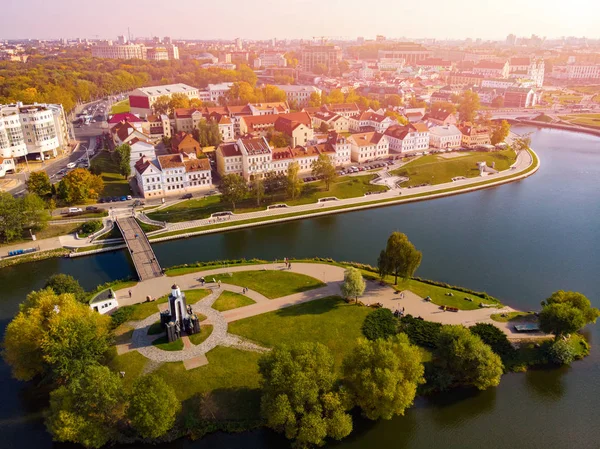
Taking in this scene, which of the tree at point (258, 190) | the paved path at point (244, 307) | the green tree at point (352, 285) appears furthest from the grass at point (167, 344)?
the tree at point (258, 190)

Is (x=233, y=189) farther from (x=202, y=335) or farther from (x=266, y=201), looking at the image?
(x=202, y=335)

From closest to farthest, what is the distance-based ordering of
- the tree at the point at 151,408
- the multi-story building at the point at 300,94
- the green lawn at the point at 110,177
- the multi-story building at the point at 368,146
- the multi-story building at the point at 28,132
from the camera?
the tree at the point at 151,408 < the green lawn at the point at 110,177 < the multi-story building at the point at 28,132 < the multi-story building at the point at 368,146 < the multi-story building at the point at 300,94

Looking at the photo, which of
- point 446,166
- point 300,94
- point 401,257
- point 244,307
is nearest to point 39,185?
point 244,307

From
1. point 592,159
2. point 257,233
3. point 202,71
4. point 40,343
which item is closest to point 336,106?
point 592,159

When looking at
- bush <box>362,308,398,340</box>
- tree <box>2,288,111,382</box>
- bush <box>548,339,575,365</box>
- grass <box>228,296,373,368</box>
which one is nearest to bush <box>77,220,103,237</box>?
tree <box>2,288,111,382</box>

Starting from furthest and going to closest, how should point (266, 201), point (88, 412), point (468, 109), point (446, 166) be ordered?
point (468, 109) < point (446, 166) < point (266, 201) < point (88, 412)

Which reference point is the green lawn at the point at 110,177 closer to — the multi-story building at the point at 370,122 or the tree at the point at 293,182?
the tree at the point at 293,182

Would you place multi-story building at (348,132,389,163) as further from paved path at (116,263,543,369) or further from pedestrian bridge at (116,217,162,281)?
pedestrian bridge at (116,217,162,281)
